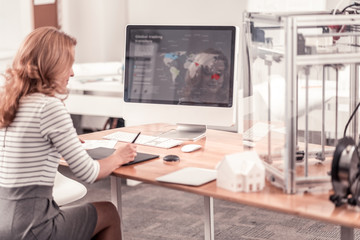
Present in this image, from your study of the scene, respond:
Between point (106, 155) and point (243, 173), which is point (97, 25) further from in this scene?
point (243, 173)

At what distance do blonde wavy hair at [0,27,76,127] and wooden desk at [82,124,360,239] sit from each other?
0.39 metres

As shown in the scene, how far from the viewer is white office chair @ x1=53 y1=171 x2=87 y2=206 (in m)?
2.63

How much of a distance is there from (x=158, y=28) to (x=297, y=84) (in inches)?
40.6

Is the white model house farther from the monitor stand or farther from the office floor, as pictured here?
the office floor

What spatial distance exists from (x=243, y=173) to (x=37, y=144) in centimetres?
67

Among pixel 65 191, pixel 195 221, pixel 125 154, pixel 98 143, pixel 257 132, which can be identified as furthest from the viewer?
pixel 195 221

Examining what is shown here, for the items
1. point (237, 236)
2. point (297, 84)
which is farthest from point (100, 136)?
point (297, 84)

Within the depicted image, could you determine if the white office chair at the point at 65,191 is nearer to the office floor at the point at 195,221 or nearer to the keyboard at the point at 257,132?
the office floor at the point at 195,221

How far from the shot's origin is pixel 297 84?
Result: 1771mm

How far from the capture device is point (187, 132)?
8.91 feet

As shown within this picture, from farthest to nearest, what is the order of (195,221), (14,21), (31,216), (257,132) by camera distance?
(14,21), (195,221), (257,132), (31,216)

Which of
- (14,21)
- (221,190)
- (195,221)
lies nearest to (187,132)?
(221,190)

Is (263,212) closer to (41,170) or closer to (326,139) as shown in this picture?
(326,139)

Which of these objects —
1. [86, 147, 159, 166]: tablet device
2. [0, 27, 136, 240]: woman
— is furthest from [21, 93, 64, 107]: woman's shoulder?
[86, 147, 159, 166]: tablet device
